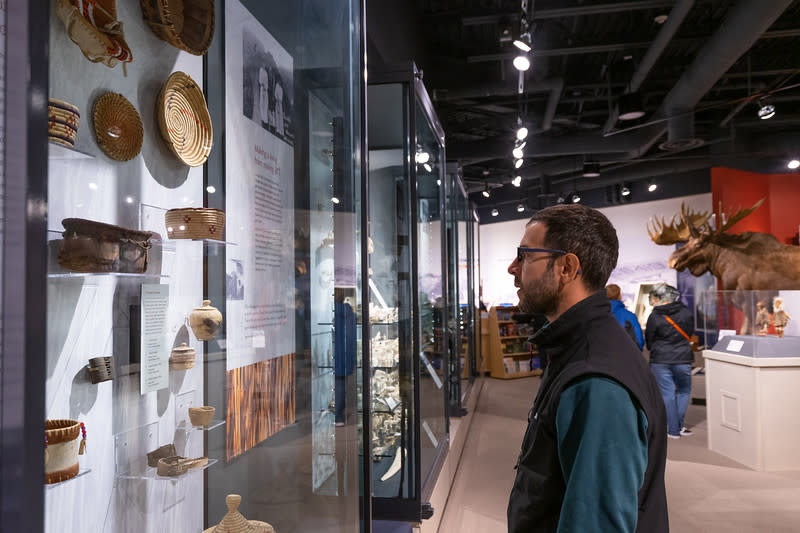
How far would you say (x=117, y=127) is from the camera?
56.6 inches

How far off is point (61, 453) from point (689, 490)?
180 inches

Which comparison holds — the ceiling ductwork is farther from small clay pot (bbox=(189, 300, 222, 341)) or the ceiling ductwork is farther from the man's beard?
small clay pot (bbox=(189, 300, 222, 341))

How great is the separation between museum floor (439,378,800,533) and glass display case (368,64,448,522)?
80cm

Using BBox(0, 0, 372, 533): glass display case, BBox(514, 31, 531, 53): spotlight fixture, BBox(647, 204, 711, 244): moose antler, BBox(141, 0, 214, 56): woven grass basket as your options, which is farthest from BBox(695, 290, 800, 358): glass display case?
BBox(141, 0, 214, 56): woven grass basket

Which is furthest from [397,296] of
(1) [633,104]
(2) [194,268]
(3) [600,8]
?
(1) [633,104]

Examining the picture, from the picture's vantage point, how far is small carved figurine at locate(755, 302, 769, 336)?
5.25m

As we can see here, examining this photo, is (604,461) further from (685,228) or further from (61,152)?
(685,228)

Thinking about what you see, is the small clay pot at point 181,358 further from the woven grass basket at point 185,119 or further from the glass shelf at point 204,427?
the woven grass basket at point 185,119

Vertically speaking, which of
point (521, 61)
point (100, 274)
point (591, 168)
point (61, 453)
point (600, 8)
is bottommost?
Result: point (61, 453)

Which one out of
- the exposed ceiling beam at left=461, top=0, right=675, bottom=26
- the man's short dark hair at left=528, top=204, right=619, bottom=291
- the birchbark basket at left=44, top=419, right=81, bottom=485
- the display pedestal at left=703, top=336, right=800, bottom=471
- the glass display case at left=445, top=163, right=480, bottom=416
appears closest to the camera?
the birchbark basket at left=44, top=419, right=81, bottom=485

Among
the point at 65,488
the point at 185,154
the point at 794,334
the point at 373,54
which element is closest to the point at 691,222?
the point at 794,334

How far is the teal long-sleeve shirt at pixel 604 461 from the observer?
1.11m

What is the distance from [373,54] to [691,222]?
183 inches

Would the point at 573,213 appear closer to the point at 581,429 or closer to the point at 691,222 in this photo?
the point at 581,429
